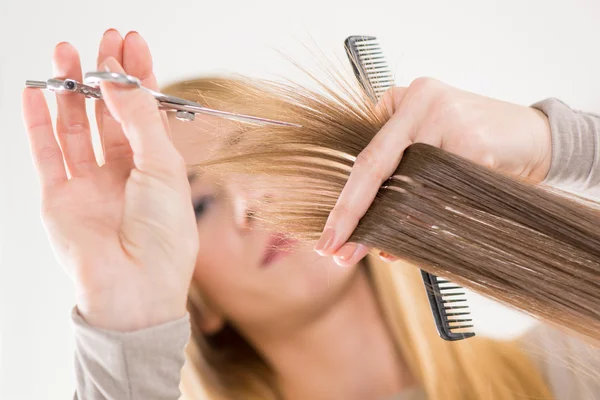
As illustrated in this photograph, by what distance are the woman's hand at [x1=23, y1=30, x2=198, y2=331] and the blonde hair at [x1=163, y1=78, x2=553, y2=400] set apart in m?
0.47

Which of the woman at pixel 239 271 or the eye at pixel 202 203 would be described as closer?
the woman at pixel 239 271

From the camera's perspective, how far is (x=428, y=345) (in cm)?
144

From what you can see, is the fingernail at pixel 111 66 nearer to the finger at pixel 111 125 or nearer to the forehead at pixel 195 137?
the finger at pixel 111 125

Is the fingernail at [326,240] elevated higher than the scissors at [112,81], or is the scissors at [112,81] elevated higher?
the scissors at [112,81]

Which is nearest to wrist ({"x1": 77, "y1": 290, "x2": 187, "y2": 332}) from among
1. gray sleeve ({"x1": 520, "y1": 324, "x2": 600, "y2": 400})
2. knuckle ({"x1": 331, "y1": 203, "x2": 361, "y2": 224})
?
knuckle ({"x1": 331, "y1": 203, "x2": 361, "y2": 224})

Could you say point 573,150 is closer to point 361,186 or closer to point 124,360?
point 361,186

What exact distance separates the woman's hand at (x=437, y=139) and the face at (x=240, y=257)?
371 mm

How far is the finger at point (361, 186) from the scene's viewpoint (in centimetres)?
82

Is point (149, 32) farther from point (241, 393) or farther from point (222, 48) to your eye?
point (241, 393)

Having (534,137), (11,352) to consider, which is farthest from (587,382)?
(11,352)

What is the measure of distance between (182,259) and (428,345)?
2.46 feet

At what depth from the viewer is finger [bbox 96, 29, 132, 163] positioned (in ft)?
2.92

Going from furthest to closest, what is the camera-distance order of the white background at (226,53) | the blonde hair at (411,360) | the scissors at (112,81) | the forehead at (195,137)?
the white background at (226,53), the blonde hair at (411,360), the forehead at (195,137), the scissors at (112,81)

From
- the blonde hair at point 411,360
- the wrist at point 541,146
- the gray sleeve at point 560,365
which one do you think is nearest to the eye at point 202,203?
the blonde hair at point 411,360
